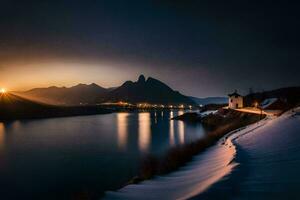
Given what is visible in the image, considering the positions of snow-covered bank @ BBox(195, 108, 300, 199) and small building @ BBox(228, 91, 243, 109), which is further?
small building @ BBox(228, 91, 243, 109)

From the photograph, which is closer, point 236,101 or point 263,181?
point 263,181

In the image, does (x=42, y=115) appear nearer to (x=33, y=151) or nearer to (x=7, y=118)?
(x=7, y=118)

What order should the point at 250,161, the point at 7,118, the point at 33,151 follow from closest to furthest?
the point at 250,161 → the point at 33,151 → the point at 7,118

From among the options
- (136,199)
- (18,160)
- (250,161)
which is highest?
(250,161)

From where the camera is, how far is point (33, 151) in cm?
4628

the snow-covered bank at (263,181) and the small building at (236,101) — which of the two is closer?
the snow-covered bank at (263,181)

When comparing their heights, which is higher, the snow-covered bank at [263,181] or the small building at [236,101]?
the small building at [236,101]

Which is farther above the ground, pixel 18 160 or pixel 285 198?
pixel 285 198

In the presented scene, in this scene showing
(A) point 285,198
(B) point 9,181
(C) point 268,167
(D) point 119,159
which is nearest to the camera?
(A) point 285,198

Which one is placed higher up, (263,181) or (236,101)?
(236,101)

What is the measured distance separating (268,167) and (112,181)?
16803 mm

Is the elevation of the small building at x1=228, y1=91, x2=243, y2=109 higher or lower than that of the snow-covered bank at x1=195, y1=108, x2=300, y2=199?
higher

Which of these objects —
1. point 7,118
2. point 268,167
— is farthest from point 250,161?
point 7,118

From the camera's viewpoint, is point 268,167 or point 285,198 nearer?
point 285,198
